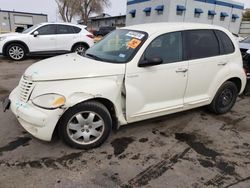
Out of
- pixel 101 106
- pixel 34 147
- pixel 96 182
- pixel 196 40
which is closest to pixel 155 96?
pixel 101 106

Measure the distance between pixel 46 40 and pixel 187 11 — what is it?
22.5 m

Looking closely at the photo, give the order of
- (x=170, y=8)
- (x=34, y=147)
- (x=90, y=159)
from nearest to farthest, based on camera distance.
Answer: (x=90, y=159)
(x=34, y=147)
(x=170, y=8)

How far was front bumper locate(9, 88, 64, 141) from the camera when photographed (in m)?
2.96

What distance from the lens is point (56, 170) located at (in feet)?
9.48

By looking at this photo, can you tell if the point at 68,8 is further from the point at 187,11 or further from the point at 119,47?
the point at 119,47

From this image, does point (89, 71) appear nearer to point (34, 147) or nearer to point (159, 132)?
point (34, 147)

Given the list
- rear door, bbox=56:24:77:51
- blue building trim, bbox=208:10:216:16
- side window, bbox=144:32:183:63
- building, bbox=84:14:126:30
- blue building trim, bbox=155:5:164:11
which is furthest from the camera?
building, bbox=84:14:126:30

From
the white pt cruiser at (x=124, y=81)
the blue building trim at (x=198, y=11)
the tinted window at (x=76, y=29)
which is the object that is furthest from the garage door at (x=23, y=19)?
the white pt cruiser at (x=124, y=81)

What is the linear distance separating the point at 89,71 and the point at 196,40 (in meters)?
2.01

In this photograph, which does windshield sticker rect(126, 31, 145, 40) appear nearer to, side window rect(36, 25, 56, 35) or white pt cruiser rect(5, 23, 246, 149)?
white pt cruiser rect(5, 23, 246, 149)

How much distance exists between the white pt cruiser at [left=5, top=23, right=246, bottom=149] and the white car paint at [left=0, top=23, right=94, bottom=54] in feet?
21.3

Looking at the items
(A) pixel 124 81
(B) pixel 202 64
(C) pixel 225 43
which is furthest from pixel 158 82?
(C) pixel 225 43

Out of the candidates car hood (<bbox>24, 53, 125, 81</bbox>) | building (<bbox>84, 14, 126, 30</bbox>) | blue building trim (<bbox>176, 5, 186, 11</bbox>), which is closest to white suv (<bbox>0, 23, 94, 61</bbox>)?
car hood (<bbox>24, 53, 125, 81</bbox>)

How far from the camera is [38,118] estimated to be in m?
2.96
